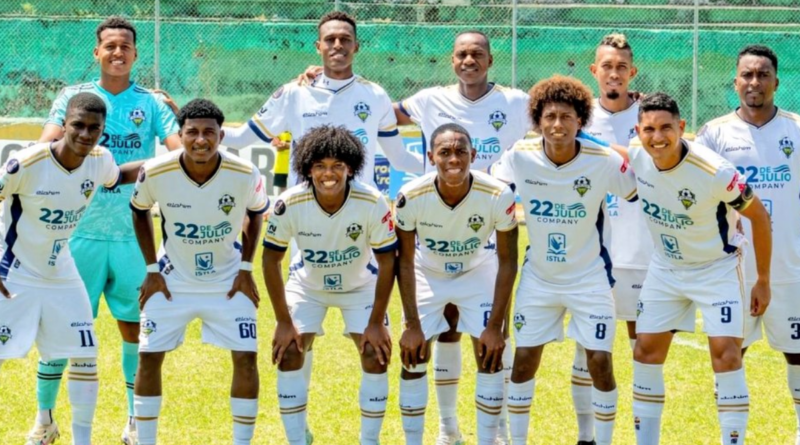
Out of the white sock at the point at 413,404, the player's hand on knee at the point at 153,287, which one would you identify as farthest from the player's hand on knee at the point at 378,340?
the player's hand on knee at the point at 153,287

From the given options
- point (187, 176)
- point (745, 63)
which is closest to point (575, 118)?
point (745, 63)

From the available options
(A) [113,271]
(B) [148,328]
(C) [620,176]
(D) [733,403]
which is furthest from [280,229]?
(D) [733,403]

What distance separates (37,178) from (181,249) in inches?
35.7

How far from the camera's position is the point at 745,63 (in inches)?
282

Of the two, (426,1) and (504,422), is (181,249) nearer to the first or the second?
(504,422)

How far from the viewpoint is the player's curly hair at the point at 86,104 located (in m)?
6.79

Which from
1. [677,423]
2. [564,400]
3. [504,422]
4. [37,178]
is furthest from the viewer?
[564,400]

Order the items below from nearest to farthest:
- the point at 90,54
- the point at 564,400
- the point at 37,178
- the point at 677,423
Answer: the point at 37,178 < the point at 677,423 < the point at 564,400 < the point at 90,54

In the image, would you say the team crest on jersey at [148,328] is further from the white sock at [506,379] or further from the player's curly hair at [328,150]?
the white sock at [506,379]

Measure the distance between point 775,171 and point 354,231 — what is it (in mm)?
2564

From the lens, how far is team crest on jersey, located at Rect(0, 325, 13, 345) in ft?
22.0

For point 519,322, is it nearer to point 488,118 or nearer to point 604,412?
point 604,412

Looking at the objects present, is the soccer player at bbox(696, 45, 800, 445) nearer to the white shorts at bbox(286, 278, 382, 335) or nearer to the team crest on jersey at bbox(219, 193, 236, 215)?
the white shorts at bbox(286, 278, 382, 335)

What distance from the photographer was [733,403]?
6.59 metres
